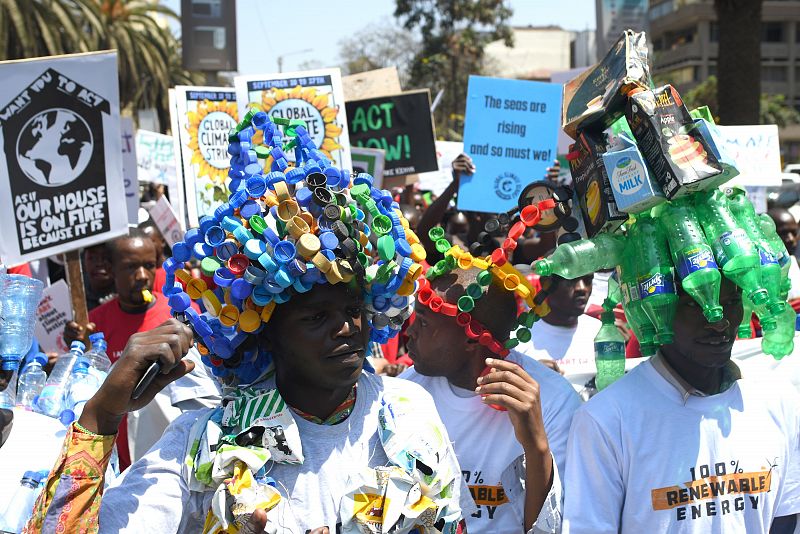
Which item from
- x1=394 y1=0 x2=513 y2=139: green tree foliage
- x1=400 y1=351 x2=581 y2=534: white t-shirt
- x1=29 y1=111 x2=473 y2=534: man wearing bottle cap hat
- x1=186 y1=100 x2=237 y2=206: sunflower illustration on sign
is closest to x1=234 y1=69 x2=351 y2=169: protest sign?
x1=186 y1=100 x2=237 y2=206: sunflower illustration on sign

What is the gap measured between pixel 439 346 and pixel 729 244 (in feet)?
3.56

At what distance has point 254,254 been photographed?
2.16m

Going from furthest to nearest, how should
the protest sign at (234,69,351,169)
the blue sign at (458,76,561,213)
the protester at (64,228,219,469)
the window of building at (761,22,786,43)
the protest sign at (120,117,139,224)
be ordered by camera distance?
the window of building at (761,22,786,43), the protest sign at (120,117,139,224), the blue sign at (458,76,561,213), the protest sign at (234,69,351,169), the protester at (64,228,219,469)

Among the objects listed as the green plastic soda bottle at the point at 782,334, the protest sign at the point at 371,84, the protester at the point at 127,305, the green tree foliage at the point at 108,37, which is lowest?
the protester at the point at 127,305

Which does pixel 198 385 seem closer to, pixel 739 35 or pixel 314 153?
pixel 314 153

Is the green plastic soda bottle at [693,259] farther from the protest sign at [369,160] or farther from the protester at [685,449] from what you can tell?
the protest sign at [369,160]

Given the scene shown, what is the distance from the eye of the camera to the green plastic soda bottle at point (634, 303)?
8.85 ft

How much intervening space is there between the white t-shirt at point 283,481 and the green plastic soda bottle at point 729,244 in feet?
3.18

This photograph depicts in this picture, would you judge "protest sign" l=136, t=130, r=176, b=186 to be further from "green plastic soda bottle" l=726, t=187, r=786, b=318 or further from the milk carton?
"green plastic soda bottle" l=726, t=187, r=786, b=318

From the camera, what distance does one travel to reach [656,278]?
2.59m

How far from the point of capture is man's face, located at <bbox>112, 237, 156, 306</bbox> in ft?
16.7

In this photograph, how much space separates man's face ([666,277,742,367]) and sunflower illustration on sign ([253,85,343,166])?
343 cm

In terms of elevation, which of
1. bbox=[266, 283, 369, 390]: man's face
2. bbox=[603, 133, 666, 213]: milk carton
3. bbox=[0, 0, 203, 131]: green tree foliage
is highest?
bbox=[0, 0, 203, 131]: green tree foliage

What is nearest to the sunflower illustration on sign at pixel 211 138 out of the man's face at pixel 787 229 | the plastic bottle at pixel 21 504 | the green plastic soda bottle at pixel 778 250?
the plastic bottle at pixel 21 504
